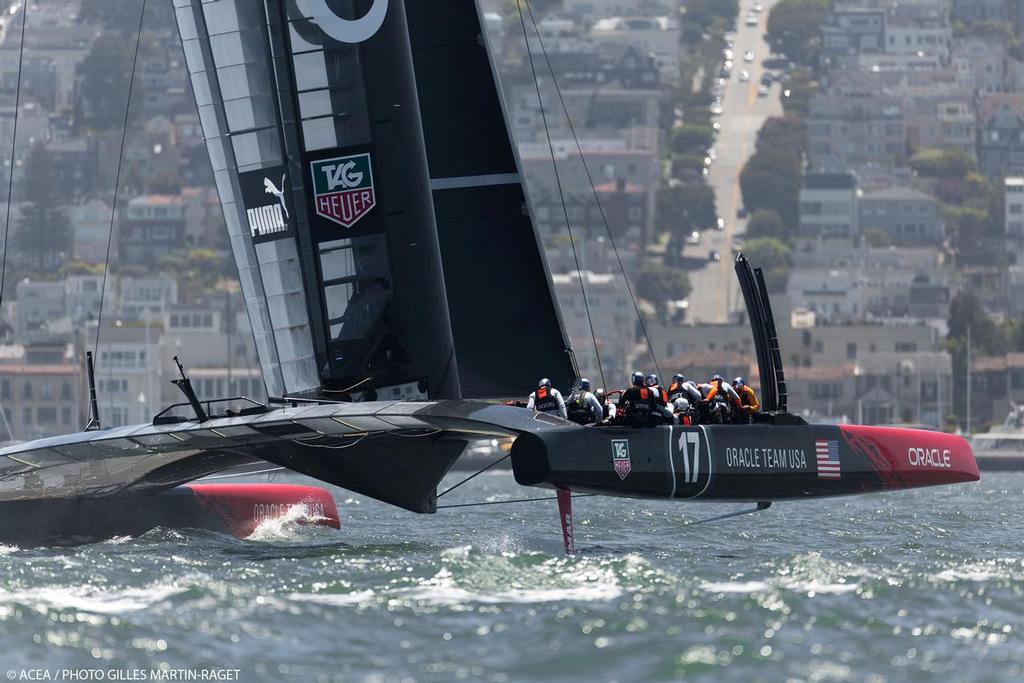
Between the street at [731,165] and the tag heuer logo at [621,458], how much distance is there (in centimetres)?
6062

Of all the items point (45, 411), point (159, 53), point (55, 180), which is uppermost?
point (159, 53)

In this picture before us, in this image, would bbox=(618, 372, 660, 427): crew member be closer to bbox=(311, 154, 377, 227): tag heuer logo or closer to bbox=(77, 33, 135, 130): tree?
bbox=(311, 154, 377, 227): tag heuer logo

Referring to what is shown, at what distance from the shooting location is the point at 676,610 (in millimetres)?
8719

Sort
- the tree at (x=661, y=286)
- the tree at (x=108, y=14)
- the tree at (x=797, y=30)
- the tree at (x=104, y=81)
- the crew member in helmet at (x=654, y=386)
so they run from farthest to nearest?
the tree at (x=797, y=30), the tree at (x=108, y=14), the tree at (x=104, y=81), the tree at (x=661, y=286), the crew member in helmet at (x=654, y=386)

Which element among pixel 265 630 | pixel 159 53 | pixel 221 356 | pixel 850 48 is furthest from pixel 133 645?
pixel 850 48

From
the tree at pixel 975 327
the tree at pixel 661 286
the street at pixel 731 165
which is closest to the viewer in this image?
the tree at pixel 975 327

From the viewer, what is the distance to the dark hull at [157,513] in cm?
1209

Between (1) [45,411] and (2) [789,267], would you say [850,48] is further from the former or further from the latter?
(1) [45,411]

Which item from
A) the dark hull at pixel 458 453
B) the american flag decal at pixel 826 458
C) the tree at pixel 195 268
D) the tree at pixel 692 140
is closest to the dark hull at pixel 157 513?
the dark hull at pixel 458 453

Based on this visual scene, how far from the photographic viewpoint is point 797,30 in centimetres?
A: 11112

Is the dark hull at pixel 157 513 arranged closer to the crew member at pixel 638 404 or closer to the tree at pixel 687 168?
the crew member at pixel 638 404

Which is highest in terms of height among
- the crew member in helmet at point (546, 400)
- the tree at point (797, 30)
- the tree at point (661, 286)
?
the tree at point (797, 30)

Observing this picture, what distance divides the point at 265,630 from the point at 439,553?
2715 mm

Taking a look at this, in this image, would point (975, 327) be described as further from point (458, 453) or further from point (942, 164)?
point (458, 453)
